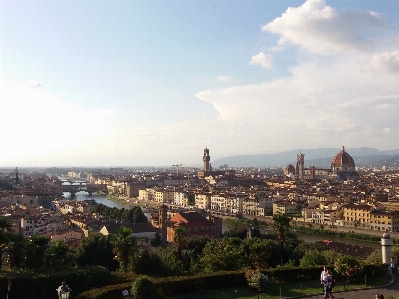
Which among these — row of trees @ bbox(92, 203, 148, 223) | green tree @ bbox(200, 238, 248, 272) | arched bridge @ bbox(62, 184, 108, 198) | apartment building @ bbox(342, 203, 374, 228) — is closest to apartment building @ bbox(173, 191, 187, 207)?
arched bridge @ bbox(62, 184, 108, 198)

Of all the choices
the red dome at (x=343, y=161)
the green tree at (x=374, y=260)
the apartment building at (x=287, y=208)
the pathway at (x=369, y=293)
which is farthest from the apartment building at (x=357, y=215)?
the red dome at (x=343, y=161)

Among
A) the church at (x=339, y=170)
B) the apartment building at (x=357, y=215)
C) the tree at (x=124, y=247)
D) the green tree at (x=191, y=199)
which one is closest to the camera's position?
the tree at (x=124, y=247)

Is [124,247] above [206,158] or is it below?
below

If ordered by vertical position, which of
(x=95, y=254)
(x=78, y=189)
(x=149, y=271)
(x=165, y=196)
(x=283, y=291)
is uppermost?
(x=283, y=291)

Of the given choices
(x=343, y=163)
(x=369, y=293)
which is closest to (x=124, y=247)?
Answer: (x=369, y=293)

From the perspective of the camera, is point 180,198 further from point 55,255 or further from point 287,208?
point 55,255

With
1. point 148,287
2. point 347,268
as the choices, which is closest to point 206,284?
point 148,287

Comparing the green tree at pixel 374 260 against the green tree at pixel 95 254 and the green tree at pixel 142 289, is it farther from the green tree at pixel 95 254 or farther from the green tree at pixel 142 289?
the green tree at pixel 95 254

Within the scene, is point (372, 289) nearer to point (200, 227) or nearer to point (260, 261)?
point (260, 261)

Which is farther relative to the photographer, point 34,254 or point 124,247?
point 34,254
